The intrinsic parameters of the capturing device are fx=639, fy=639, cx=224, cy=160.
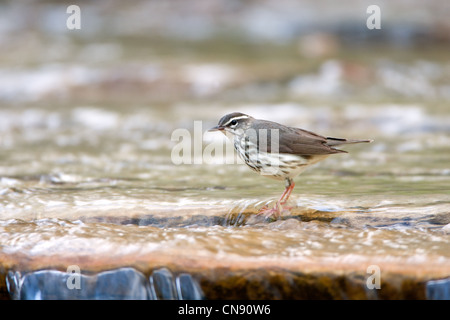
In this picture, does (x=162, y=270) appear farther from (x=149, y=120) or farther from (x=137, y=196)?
(x=149, y=120)

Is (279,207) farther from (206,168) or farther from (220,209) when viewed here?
(206,168)

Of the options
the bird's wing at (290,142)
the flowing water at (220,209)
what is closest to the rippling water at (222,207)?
the flowing water at (220,209)

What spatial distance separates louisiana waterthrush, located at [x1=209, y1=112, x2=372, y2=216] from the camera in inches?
209

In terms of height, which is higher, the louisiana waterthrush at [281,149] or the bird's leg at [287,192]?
the louisiana waterthrush at [281,149]

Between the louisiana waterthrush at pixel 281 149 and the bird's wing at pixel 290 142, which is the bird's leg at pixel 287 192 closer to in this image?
the louisiana waterthrush at pixel 281 149

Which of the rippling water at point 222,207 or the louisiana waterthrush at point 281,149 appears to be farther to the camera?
the louisiana waterthrush at point 281,149

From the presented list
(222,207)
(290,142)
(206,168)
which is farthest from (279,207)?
(206,168)

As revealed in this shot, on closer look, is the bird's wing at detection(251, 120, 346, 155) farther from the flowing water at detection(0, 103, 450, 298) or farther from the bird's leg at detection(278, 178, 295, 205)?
the flowing water at detection(0, 103, 450, 298)

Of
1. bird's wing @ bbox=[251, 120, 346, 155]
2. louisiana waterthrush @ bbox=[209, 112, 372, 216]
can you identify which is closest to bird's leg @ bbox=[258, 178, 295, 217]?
louisiana waterthrush @ bbox=[209, 112, 372, 216]

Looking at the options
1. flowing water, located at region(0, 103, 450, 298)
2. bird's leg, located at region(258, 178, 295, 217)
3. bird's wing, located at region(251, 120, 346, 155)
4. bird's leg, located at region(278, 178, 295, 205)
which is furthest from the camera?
bird's wing, located at region(251, 120, 346, 155)

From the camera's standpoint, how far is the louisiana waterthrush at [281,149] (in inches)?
209

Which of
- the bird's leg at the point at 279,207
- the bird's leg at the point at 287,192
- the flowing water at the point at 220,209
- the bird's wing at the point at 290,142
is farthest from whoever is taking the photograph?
the bird's wing at the point at 290,142

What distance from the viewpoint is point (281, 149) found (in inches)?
211
